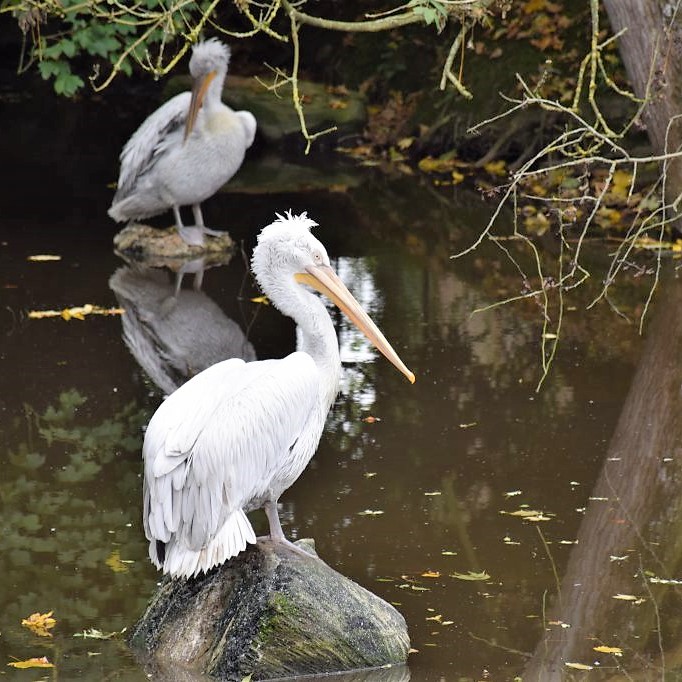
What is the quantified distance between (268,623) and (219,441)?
58 cm

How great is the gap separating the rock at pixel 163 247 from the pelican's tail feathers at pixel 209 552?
19.0 feet

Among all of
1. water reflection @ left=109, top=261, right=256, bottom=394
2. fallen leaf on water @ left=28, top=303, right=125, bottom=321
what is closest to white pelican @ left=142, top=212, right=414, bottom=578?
water reflection @ left=109, top=261, right=256, bottom=394

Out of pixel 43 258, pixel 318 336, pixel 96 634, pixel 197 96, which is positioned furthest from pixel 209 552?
pixel 43 258

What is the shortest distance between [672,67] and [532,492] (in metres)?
2.35

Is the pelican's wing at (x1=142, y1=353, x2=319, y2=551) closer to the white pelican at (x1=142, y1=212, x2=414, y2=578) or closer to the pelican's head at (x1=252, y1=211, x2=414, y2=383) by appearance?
the white pelican at (x1=142, y1=212, x2=414, y2=578)

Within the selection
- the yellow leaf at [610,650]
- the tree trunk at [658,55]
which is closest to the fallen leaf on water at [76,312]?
the tree trunk at [658,55]

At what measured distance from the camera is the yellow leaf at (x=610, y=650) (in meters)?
3.92

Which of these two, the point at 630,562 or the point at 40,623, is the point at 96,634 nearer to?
the point at 40,623

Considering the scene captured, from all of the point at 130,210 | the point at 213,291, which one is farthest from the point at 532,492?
the point at 130,210

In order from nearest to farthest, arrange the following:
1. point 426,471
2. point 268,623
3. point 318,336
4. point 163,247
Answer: point 268,623, point 318,336, point 426,471, point 163,247

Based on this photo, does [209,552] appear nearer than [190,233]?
Yes

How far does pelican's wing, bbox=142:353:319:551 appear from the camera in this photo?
12.7 feet

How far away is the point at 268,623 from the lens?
372 centimetres

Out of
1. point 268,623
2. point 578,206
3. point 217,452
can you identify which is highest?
point 217,452
